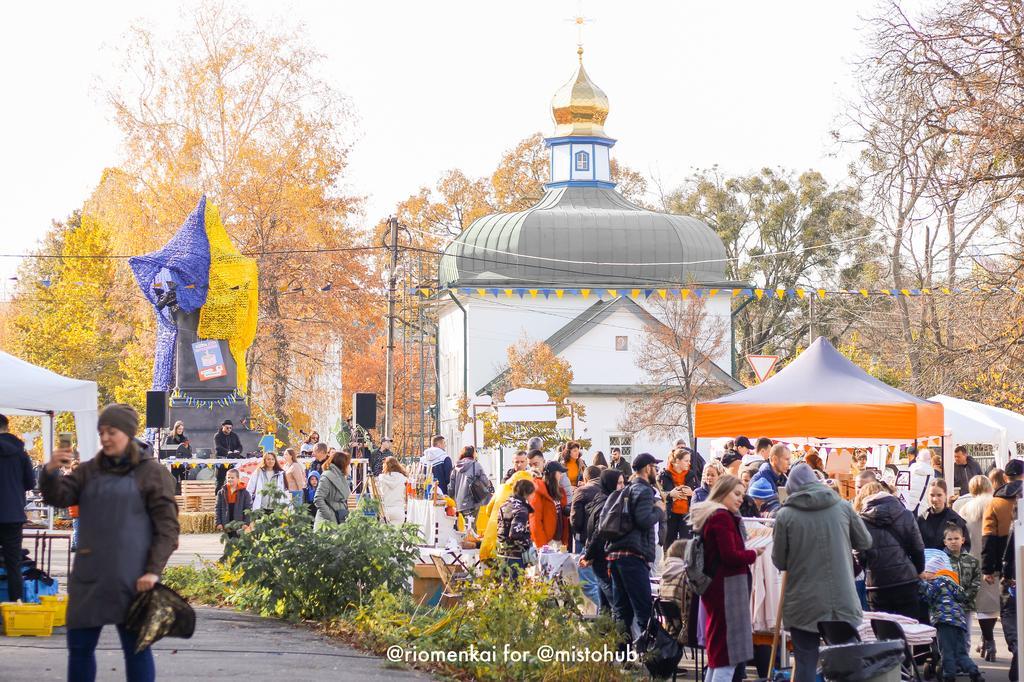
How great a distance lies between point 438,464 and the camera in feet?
79.5

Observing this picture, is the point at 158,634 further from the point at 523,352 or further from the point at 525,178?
the point at 525,178

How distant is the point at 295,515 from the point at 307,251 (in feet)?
105

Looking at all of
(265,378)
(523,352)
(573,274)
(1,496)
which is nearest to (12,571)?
(1,496)

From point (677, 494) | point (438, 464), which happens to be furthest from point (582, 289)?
point (677, 494)

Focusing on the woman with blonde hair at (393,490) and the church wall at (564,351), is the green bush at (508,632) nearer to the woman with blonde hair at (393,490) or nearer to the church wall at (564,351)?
the woman with blonde hair at (393,490)

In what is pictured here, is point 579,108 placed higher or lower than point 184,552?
higher

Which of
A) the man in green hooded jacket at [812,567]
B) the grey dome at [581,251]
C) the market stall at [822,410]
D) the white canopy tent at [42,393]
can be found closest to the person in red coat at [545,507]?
the market stall at [822,410]

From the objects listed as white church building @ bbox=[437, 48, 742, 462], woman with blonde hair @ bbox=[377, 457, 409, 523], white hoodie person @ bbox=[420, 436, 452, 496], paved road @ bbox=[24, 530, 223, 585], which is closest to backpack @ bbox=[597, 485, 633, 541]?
paved road @ bbox=[24, 530, 223, 585]

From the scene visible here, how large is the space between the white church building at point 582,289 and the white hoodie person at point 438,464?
31218mm

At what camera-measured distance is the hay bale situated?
28.9 m

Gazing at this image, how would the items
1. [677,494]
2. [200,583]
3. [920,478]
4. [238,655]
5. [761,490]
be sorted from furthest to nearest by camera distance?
[920,478] < [200,583] < [677,494] < [761,490] < [238,655]

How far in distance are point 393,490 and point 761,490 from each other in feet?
24.9

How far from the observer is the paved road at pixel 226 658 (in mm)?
10398

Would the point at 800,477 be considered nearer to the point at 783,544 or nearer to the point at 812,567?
the point at 783,544
